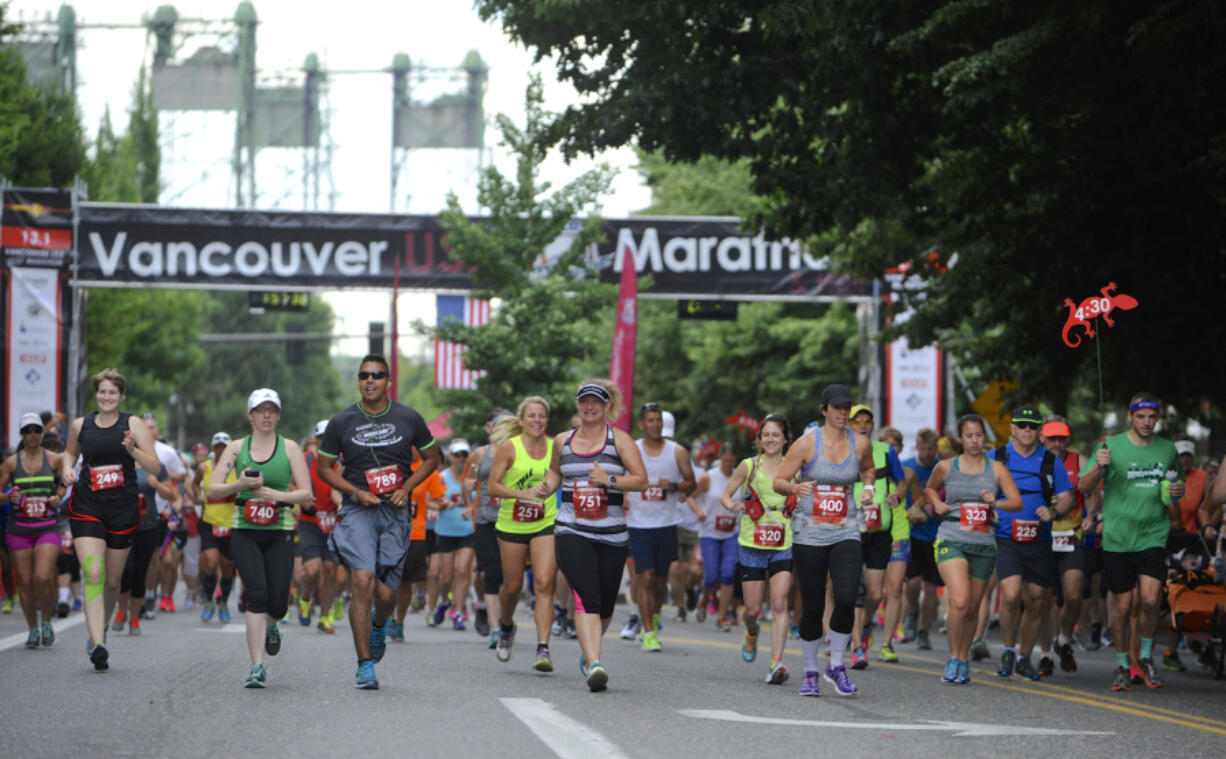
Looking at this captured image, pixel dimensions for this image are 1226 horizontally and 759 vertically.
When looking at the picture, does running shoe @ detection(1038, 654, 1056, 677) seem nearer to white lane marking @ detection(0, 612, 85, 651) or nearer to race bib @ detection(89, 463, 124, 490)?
race bib @ detection(89, 463, 124, 490)

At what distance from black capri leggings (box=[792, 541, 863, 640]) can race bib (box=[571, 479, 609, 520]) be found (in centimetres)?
123

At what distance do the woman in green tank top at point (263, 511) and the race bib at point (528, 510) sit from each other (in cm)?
167

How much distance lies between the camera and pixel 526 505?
12.5 metres

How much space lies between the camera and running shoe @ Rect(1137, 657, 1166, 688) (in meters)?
13.1

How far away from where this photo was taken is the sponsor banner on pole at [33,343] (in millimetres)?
32812

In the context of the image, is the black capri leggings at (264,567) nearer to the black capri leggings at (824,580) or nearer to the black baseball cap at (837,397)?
the black capri leggings at (824,580)

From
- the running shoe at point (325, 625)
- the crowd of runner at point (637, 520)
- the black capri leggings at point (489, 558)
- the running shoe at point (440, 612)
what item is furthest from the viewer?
the running shoe at point (440, 612)

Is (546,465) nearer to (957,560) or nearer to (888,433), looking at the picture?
(957,560)

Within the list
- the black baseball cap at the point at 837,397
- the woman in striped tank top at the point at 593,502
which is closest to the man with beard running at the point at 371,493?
the woman in striped tank top at the point at 593,502

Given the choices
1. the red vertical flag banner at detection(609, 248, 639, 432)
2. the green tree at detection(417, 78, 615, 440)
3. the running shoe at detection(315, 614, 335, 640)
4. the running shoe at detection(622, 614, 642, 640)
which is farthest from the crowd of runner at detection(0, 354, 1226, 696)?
the green tree at detection(417, 78, 615, 440)

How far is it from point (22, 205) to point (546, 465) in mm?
22671

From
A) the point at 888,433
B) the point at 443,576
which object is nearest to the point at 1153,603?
the point at 888,433

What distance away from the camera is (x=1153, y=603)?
41.8ft

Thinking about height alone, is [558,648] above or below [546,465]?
below
